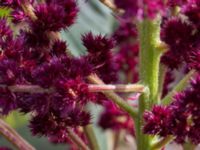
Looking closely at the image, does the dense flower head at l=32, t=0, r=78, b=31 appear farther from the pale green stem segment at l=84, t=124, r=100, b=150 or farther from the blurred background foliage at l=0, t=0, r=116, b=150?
the blurred background foliage at l=0, t=0, r=116, b=150

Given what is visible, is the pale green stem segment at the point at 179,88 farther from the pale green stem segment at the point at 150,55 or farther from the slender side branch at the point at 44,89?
the slender side branch at the point at 44,89

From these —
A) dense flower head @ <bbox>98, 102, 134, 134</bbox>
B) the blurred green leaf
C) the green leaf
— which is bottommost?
dense flower head @ <bbox>98, 102, 134, 134</bbox>

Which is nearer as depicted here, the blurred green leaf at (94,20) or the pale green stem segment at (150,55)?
the pale green stem segment at (150,55)

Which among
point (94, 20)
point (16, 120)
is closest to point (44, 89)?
point (16, 120)

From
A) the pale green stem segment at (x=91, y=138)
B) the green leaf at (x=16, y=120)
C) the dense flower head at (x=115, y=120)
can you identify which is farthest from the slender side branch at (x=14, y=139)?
the green leaf at (x=16, y=120)

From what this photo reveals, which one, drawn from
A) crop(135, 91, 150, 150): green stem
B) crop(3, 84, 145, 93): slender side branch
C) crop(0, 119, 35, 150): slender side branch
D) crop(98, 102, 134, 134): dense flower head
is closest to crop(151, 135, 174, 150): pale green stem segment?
crop(135, 91, 150, 150): green stem

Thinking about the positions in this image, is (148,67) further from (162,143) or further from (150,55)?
(162,143)

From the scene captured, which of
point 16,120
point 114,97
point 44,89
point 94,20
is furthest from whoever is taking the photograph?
point 94,20
